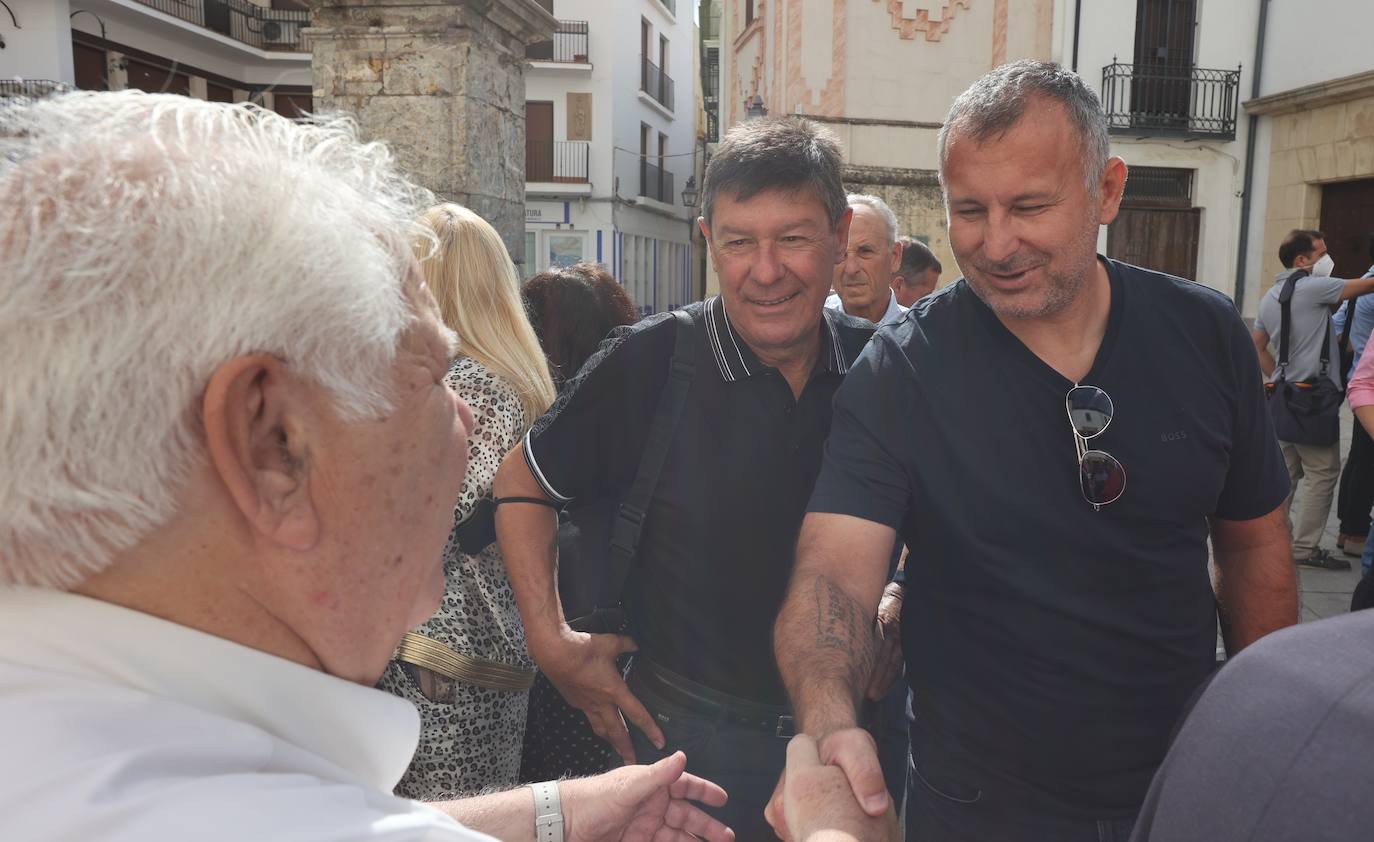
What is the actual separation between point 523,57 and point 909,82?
1132 centimetres

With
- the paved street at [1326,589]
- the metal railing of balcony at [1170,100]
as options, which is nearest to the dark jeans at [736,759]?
the paved street at [1326,589]

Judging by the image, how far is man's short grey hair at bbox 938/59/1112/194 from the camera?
1973 mm

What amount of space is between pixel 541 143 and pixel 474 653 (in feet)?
94.4

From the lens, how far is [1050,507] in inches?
72.1

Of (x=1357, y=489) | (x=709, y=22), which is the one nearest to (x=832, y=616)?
(x=1357, y=489)

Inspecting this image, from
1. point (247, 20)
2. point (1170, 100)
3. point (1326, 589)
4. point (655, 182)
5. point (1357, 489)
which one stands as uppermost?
point (247, 20)

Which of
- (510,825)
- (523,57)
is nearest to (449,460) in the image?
(510,825)

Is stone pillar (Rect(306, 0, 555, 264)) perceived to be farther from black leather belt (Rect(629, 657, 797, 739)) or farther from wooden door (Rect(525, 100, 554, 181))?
wooden door (Rect(525, 100, 554, 181))

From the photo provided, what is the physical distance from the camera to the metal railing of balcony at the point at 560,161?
2964 centimetres

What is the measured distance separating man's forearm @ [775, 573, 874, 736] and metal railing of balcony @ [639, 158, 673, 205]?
104ft

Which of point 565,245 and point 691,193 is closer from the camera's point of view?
point 691,193

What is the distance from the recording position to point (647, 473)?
2336 mm

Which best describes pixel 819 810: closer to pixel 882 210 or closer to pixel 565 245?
pixel 882 210

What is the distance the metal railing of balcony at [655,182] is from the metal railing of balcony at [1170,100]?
17014 mm
